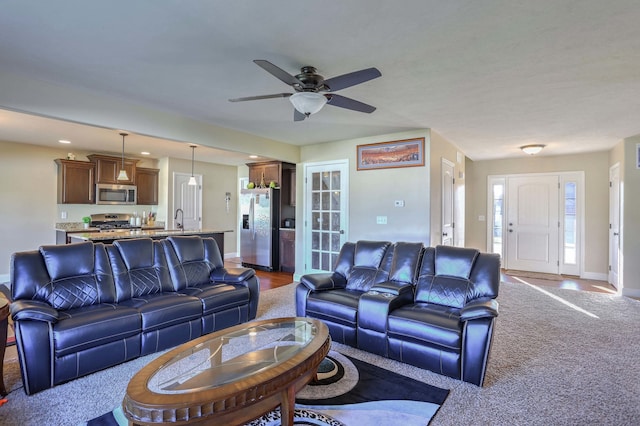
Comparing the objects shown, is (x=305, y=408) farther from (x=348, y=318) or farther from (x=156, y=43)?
(x=156, y=43)

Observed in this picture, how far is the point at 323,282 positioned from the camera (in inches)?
139

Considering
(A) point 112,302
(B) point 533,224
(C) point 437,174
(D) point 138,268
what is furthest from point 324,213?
(B) point 533,224

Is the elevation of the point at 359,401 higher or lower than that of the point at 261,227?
lower

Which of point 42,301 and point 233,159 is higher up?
point 233,159

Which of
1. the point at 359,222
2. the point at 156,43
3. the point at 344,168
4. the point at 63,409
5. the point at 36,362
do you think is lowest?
the point at 63,409

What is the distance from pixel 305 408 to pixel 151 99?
342 cm

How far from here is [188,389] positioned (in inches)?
64.5

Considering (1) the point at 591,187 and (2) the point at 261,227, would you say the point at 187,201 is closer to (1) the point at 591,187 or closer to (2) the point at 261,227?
(2) the point at 261,227

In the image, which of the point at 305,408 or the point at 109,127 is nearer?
the point at 305,408

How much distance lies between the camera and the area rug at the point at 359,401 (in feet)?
6.62

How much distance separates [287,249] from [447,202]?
3.38m

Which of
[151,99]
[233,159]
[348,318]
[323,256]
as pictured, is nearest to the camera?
[348,318]

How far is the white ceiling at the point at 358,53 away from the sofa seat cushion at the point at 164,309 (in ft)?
6.79

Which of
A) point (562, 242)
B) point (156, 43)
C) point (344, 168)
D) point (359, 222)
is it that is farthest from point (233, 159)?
point (562, 242)
